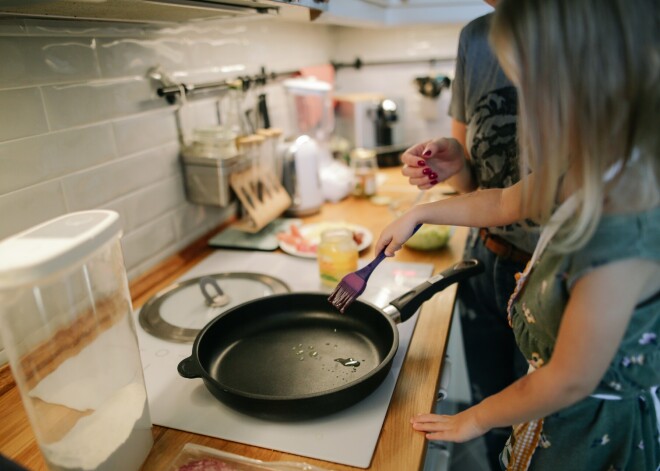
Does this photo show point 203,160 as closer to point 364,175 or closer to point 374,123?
point 364,175

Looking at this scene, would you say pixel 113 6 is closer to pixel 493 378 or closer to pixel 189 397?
pixel 189 397

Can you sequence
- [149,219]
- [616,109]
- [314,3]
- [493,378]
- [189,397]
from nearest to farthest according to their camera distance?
[616,109] < [189,397] < [314,3] < [149,219] < [493,378]

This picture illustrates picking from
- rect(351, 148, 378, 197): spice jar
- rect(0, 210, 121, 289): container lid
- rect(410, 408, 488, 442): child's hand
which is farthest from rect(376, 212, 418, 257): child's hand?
rect(351, 148, 378, 197): spice jar

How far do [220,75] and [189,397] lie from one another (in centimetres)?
96

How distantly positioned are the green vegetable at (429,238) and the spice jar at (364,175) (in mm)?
486

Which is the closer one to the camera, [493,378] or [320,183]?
[493,378]

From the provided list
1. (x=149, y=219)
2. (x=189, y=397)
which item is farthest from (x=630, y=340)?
(x=149, y=219)

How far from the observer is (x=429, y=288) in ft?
3.15

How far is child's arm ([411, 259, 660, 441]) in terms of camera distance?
0.56 meters

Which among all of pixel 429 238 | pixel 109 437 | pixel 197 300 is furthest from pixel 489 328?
pixel 109 437

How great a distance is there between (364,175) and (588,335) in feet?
4.13

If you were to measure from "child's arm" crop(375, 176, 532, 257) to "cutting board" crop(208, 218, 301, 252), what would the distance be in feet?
1.92

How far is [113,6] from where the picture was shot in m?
0.81

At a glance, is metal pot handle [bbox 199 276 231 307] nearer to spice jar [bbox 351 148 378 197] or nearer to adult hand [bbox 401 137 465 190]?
adult hand [bbox 401 137 465 190]
